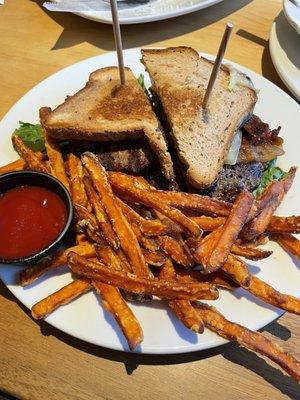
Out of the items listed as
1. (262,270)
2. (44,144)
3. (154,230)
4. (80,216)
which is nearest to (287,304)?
(262,270)

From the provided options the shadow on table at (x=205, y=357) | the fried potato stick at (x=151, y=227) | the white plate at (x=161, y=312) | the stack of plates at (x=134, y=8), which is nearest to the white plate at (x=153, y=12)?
the stack of plates at (x=134, y=8)

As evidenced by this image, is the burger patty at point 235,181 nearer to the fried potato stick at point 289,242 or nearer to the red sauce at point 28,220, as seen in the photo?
the fried potato stick at point 289,242

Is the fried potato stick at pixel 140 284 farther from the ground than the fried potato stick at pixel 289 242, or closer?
closer

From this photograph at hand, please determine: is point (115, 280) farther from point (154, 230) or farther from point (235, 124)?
point (235, 124)

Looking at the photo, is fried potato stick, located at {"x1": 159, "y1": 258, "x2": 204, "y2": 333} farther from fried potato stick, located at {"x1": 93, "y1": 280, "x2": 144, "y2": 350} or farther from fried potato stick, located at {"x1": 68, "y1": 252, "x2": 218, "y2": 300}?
fried potato stick, located at {"x1": 93, "y1": 280, "x2": 144, "y2": 350}

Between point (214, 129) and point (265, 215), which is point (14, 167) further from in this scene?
point (265, 215)

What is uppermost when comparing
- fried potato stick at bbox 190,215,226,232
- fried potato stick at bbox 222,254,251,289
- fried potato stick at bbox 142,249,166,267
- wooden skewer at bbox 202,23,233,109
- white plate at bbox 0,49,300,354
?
wooden skewer at bbox 202,23,233,109

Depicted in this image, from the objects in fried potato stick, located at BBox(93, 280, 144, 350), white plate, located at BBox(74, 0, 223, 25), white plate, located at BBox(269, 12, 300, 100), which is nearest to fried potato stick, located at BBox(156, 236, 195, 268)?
fried potato stick, located at BBox(93, 280, 144, 350)
